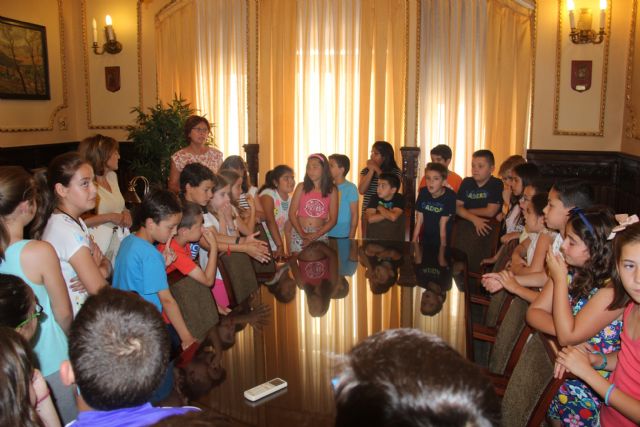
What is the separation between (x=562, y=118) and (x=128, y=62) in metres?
5.06

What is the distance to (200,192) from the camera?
140 inches

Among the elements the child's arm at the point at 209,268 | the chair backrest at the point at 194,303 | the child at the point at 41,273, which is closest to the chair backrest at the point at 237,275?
the child's arm at the point at 209,268

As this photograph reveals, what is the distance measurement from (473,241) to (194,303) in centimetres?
246

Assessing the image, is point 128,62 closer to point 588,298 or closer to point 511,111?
point 511,111

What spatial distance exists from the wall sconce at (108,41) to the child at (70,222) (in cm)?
498

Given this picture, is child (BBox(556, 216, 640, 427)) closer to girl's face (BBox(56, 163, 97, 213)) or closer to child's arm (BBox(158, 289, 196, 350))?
child's arm (BBox(158, 289, 196, 350))

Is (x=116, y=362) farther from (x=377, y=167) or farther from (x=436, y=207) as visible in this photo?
(x=377, y=167)

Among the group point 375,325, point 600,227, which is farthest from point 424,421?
point 600,227

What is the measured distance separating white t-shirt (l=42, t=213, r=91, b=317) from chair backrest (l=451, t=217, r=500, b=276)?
9.08 feet

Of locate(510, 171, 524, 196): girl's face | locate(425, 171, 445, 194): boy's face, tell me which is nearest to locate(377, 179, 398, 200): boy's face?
locate(425, 171, 445, 194): boy's face

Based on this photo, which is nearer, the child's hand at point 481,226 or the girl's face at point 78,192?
the girl's face at point 78,192

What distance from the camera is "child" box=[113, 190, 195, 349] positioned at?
240 centimetres

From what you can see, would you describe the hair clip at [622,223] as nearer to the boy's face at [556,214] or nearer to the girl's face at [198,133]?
the boy's face at [556,214]

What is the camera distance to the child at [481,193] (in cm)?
480
